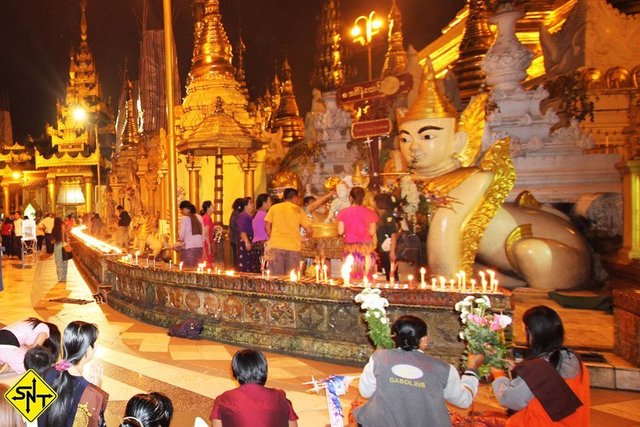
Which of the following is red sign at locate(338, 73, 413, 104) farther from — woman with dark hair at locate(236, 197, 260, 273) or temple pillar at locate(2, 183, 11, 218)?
temple pillar at locate(2, 183, 11, 218)

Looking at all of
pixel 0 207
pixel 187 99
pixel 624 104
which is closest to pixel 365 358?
pixel 624 104

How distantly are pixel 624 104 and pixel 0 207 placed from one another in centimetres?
4226

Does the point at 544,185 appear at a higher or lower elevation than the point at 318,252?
higher

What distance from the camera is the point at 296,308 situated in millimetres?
6504

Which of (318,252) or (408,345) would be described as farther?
(318,252)

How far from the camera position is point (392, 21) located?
809 inches

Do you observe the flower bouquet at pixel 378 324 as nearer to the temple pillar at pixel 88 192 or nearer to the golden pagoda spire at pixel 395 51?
the golden pagoda spire at pixel 395 51

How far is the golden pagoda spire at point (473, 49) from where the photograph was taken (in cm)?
1745

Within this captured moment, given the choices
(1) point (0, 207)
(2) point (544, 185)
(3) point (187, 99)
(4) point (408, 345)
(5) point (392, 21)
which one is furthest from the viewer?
(1) point (0, 207)

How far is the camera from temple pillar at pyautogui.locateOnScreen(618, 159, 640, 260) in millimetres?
7404

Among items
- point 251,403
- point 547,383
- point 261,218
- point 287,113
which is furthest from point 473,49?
point 251,403

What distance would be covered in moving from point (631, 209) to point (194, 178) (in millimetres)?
12551

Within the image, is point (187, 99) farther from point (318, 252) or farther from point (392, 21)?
point (318, 252)

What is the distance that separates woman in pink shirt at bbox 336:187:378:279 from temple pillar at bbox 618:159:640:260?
9.98 ft
